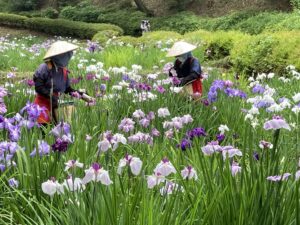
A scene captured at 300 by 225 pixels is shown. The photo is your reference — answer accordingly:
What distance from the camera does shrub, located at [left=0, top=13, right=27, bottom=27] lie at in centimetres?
2122

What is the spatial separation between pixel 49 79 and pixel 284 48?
4011 millimetres

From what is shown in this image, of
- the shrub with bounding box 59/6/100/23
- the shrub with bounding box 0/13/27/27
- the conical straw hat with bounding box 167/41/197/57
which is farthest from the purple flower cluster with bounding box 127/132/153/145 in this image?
the shrub with bounding box 59/6/100/23

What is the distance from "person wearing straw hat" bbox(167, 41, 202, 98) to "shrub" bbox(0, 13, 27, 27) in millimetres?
17574

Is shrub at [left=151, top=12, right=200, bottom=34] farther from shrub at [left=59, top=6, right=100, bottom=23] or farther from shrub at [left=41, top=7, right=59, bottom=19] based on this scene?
shrub at [left=41, top=7, right=59, bottom=19]

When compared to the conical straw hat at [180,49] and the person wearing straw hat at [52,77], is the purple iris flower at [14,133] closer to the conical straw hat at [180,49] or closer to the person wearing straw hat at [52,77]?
the person wearing straw hat at [52,77]

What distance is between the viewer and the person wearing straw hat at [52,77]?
161 inches

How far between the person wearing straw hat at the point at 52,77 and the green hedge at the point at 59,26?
14215mm

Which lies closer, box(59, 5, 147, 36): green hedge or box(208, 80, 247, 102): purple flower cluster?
box(208, 80, 247, 102): purple flower cluster

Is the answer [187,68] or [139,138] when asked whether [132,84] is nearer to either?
[187,68]

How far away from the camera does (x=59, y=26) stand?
20.1m

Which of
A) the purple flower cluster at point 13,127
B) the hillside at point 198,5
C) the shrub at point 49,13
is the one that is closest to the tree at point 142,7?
the hillside at point 198,5

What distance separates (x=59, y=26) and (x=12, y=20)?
2.70 m

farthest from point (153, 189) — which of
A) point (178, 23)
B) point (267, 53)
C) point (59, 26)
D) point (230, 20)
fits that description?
point (59, 26)

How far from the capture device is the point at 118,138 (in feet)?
6.70
